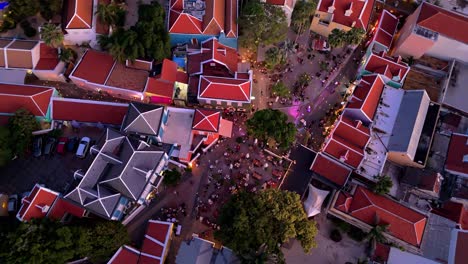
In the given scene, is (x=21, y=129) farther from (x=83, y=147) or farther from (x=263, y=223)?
(x=263, y=223)

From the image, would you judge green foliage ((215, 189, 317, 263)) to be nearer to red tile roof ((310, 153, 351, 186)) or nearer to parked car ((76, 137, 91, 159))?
red tile roof ((310, 153, 351, 186))

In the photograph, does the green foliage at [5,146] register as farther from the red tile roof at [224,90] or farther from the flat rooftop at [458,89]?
the flat rooftop at [458,89]

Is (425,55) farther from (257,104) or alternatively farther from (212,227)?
(212,227)

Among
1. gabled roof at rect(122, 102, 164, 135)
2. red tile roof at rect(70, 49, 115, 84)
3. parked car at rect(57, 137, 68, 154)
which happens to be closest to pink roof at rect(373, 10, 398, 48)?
gabled roof at rect(122, 102, 164, 135)

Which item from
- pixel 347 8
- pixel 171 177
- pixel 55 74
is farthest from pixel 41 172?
pixel 347 8

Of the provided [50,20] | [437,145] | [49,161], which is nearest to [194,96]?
[49,161]
